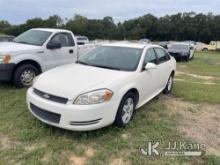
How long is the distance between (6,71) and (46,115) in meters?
2.68

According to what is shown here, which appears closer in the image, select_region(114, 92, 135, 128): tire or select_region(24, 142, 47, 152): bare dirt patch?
Answer: select_region(24, 142, 47, 152): bare dirt patch

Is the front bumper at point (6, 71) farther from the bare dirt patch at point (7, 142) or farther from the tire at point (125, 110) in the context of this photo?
the tire at point (125, 110)

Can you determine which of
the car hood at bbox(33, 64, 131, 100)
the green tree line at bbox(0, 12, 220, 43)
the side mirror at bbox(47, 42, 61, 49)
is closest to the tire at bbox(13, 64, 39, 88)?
the side mirror at bbox(47, 42, 61, 49)

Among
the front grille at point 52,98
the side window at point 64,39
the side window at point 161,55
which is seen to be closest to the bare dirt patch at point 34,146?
the front grille at point 52,98

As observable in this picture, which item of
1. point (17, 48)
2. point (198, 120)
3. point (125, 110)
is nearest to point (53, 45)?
point (17, 48)

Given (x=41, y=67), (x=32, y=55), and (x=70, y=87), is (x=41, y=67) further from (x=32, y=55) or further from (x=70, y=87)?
(x=70, y=87)

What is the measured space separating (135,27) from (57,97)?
75481 millimetres

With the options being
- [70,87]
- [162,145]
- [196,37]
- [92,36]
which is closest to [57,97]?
[70,87]

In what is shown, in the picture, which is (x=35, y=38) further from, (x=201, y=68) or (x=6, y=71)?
(x=201, y=68)

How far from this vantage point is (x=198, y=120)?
199 inches

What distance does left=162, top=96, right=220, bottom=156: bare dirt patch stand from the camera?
4227 millimetres

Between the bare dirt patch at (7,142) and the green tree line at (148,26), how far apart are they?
208ft

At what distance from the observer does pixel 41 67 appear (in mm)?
6715

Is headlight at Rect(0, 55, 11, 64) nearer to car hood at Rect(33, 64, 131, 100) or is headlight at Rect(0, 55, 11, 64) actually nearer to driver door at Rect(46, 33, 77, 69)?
driver door at Rect(46, 33, 77, 69)
